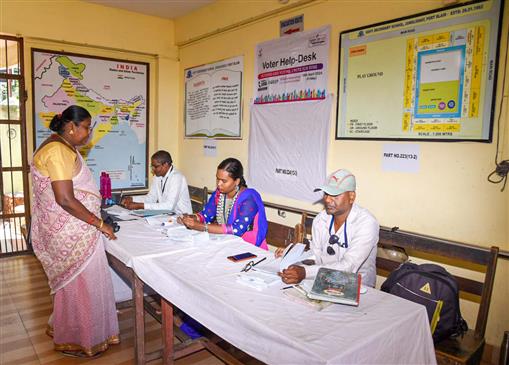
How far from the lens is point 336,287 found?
146cm

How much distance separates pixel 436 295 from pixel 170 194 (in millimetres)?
2288

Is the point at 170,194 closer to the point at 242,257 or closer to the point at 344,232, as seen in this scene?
the point at 242,257

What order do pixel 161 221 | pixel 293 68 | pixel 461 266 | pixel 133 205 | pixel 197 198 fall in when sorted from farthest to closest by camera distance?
pixel 197 198
pixel 293 68
pixel 133 205
pixel 161 221
pixel 461 266

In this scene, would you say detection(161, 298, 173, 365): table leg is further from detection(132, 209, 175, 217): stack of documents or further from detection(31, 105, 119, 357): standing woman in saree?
detection(132, 209, 175, 217): stack of documents

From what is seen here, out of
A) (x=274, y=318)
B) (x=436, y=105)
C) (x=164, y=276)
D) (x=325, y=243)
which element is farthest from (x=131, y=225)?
(x=436, y=105)

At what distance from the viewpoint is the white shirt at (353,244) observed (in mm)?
1902

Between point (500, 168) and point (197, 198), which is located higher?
point (500, 168)

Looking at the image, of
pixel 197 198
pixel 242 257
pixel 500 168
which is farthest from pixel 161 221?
pixel 500 168

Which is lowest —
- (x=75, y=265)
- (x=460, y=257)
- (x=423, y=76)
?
(x=75, y=265)

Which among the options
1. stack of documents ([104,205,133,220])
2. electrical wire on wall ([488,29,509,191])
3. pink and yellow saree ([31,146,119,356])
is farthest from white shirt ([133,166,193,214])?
electrical wire on wall ([488,29,509,191])

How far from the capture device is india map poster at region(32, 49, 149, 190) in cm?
419

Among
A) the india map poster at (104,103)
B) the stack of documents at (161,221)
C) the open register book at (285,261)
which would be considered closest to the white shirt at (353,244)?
the open register book at (285,261)

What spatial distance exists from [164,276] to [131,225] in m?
0.93

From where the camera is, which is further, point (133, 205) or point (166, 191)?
point (166, 191)
